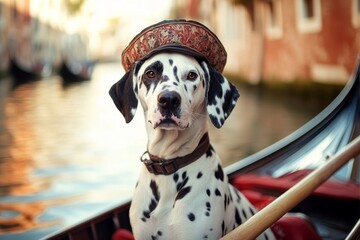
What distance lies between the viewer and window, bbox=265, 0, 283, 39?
6.41 metres

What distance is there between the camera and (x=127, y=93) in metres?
0.88

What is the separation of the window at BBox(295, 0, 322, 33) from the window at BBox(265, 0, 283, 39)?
0.35 m

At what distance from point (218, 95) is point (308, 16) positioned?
5.31m

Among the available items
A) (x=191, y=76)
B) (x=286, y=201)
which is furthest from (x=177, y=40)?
(x=286, y=201)

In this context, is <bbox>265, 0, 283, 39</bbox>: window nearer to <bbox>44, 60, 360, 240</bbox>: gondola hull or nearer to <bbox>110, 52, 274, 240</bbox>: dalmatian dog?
<bbox>44, 60, 360, 240</bbox>: gondola hull

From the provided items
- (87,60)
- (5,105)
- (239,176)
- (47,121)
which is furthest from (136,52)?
(87,60)

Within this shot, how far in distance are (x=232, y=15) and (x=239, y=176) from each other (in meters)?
5.18

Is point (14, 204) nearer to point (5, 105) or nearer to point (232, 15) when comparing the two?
point (232, 15)

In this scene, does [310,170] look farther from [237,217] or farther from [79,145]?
[79,145]

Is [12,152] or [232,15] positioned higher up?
[232,15]

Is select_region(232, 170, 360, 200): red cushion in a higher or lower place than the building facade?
lower

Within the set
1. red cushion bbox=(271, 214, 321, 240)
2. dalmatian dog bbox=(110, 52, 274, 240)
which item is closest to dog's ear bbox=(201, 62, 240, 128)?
dalmatian dog bbox=(110, 52, 274, 240)

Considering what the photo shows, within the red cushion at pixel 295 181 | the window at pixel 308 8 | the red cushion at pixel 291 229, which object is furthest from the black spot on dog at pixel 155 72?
the window at pixel 308 8

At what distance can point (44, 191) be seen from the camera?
3.25 metres
